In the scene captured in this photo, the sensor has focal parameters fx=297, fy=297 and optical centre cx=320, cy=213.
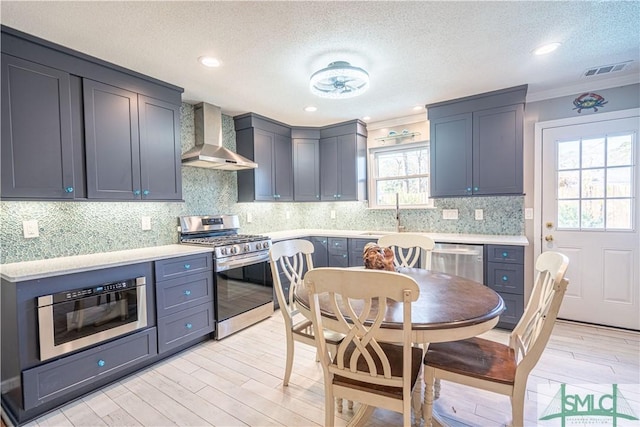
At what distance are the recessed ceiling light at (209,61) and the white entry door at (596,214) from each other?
3.44 m

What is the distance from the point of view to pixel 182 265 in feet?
8.72

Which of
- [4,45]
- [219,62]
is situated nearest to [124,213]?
[4,45]

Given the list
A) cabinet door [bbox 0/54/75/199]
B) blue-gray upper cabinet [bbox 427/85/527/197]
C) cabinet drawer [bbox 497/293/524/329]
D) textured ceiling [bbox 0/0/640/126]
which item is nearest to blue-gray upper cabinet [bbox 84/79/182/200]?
cabinet door [bbox 0/54/75/199]

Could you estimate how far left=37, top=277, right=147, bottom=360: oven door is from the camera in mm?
1903

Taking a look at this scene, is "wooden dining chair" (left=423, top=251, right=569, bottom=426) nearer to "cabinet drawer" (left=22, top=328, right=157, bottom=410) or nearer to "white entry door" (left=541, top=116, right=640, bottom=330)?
"white entry door" (left=541, top=116, right=640, bottom=330)

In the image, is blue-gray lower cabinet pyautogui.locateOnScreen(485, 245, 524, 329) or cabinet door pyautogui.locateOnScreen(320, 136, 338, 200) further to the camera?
cabinet door pyautogui.locateOnScreen(320, 136, 338, 200)

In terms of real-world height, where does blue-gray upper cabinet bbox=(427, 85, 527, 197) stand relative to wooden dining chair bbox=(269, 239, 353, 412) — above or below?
above

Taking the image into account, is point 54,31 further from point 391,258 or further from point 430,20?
point 391,258

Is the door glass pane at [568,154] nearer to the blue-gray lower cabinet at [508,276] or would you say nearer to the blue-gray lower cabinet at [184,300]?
the blue-gray lower cabinet at [508,276]

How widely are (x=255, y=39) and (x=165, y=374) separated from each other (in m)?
2.65

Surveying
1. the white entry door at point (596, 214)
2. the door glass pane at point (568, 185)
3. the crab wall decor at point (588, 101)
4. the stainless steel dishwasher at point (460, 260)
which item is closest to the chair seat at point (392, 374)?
the stainless steel dishwasher at point (460, 260)

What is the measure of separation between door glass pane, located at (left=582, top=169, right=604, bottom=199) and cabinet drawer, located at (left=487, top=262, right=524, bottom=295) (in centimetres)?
108

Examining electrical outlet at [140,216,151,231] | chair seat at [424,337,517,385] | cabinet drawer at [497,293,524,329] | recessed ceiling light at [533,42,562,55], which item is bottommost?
cabinet drawer at [497,293,524,329]

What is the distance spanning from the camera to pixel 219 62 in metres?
2.44
